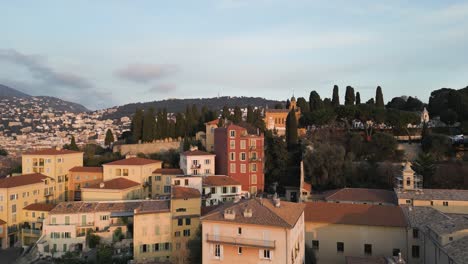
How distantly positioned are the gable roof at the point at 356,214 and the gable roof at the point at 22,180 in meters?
32.0

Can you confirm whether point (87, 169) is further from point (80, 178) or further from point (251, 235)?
point (251, 235)

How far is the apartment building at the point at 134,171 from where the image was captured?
44406 mm

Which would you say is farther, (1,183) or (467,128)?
(467,128)

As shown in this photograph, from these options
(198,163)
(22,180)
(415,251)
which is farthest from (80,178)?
(415,251)

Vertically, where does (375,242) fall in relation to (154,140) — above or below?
below

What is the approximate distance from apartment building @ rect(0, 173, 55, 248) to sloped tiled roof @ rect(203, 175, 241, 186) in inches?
795

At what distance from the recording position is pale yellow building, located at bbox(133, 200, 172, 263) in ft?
103

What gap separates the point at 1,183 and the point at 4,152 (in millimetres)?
44693

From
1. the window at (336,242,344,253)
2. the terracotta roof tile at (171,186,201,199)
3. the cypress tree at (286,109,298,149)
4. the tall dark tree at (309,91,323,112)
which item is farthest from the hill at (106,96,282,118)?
the window at (336,242,344,253)

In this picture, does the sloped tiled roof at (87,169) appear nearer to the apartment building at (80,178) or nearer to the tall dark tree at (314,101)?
the apartment building at (80,178)

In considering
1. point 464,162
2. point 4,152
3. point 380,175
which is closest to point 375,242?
point 380,175

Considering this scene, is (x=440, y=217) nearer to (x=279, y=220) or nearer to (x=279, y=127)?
(x=279, y=220)

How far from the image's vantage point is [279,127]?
6844cm

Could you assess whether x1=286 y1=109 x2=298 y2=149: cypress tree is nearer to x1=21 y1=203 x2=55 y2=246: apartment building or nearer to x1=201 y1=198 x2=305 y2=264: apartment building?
x1=201 y1=198 x2=305 y2=264: apartment building
